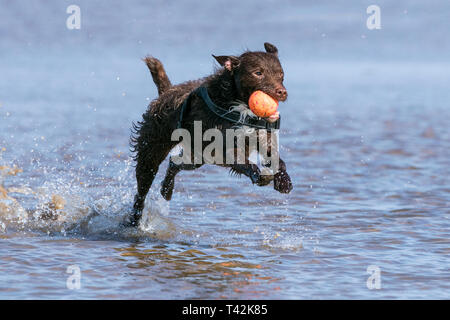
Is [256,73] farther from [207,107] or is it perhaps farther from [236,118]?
[207,107]

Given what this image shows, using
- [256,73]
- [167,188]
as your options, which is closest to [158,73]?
[167,188]

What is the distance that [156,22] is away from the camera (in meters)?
30.2

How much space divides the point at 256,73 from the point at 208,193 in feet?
11.9

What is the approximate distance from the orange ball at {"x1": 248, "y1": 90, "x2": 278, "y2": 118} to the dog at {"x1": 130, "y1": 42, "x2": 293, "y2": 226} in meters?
0.06

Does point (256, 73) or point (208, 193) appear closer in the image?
point (256, 73)

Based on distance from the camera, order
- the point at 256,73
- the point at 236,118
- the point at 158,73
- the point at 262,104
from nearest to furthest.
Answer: the point at 262,104, the point at 256,73, the point at 236,118, the point at 158,73

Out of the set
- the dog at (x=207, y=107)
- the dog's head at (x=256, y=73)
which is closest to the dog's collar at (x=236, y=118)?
the dog at (x=207, y=107)

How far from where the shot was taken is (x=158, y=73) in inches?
368

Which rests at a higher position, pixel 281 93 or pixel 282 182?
pixel 281 93

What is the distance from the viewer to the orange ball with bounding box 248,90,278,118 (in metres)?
7.99

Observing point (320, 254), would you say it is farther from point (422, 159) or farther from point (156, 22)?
point (156, 22)

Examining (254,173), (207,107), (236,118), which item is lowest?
(254,173)

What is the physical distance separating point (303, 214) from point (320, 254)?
6.31 ft
